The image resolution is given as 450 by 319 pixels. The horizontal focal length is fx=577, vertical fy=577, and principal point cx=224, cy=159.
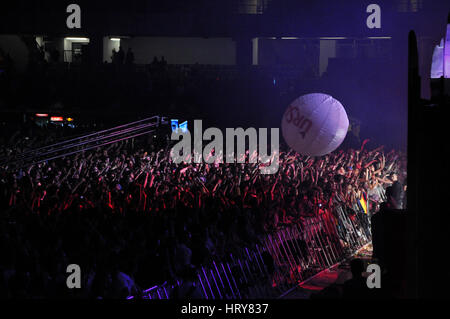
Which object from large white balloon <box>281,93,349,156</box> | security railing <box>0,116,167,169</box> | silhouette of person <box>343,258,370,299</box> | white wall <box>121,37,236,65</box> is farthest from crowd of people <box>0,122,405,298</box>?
white wall <box>121,37,236,65</box>

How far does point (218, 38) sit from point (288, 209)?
51.1 ft

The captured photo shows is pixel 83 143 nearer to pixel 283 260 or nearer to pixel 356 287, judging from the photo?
pixel 283 260

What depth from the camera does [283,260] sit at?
8609 millimetres

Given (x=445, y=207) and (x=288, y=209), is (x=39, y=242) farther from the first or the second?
(x=445, y=207)

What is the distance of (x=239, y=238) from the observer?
8.59 metres

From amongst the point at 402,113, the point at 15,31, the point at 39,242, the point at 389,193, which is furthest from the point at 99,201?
the point at 15,31

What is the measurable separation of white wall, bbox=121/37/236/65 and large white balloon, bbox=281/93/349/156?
1426cm

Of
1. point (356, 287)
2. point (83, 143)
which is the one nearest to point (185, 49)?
point (83, 143)

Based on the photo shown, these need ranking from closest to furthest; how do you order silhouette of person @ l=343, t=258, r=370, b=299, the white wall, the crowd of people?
silhouette of person @ l=343, t=258, r=370, b=299
the crowd of people
the white wall

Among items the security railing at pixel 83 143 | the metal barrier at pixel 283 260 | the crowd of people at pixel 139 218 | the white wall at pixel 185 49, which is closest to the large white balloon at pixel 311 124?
the crowd of people at pixel 139 218

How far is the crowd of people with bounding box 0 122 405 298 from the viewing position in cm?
652

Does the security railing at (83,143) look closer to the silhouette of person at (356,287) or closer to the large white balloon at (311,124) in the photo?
the large white balloon at (311,124)

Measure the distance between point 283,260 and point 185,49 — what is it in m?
17.4

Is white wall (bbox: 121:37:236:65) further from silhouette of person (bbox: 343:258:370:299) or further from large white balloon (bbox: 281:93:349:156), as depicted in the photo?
silhouette of person (bbox: 343:258:370:299)
